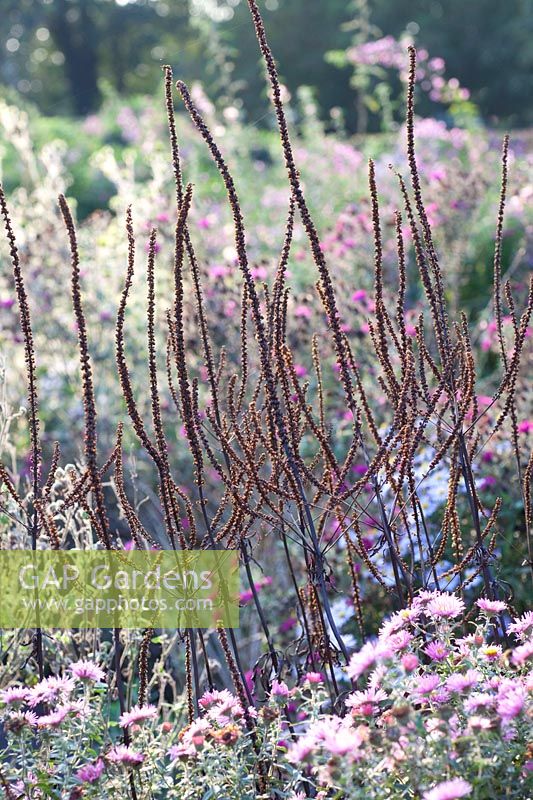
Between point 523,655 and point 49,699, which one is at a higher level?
point 49,699

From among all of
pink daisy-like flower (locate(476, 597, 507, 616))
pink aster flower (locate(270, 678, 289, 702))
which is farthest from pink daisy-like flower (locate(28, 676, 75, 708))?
pink daisy-like flower (locate(476, 597, 507, 616))

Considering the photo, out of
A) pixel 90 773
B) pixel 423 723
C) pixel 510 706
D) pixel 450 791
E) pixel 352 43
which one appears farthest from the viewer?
pixel 352 43

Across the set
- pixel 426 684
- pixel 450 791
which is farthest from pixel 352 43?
pixel 450 791

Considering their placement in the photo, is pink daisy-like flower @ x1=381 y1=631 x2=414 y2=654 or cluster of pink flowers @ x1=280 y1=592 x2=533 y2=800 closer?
cluster of pink flowers @ x1=280 y1=592 x2=533 y2=800

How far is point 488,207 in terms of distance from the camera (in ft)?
26.5

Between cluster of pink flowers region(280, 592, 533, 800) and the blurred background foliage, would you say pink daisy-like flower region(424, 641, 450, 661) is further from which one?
the blurred background foliage

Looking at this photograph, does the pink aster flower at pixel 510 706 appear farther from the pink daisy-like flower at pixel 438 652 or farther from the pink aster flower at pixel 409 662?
the pink daisy-like flower at pixel 438 652

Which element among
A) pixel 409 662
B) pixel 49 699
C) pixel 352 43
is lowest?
pixel 409 662

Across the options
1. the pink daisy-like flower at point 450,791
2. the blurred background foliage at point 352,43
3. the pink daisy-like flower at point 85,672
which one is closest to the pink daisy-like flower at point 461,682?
the pink daisy-like flower at point 450,791

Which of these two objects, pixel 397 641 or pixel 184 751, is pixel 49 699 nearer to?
pixel 184 751

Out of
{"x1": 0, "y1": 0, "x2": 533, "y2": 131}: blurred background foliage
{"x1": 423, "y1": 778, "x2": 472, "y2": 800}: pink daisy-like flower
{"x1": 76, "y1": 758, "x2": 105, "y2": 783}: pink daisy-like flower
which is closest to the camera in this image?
{"x1": 423, "y1": 778, "x2": 472, "y2": 800}: pink daisy-like flower

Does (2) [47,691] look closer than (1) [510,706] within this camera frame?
No

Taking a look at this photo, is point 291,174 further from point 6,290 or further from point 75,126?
point 75,126

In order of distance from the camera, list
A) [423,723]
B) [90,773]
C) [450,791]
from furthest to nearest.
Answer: [90,773], [423,723], [450,791]
